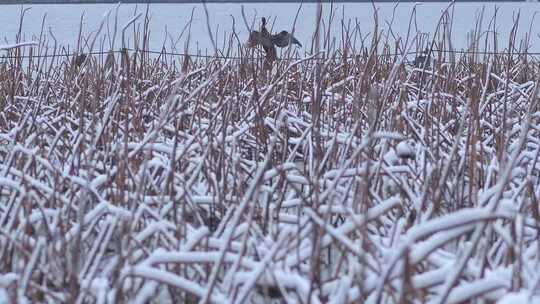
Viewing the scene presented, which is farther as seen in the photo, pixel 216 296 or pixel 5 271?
pixel 5 271

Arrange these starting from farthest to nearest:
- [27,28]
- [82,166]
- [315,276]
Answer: [27,28], [82,166], [315,276]

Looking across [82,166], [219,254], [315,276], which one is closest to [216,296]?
[219,254]

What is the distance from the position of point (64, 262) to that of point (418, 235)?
47 centimetres

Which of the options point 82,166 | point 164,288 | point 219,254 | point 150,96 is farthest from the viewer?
point 150,96

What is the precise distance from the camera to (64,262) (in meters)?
1.04

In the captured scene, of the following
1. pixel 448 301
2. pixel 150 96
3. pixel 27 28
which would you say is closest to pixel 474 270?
pixel 448 301

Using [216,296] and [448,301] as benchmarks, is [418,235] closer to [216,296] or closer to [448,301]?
[448,301]

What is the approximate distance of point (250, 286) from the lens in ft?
2.76

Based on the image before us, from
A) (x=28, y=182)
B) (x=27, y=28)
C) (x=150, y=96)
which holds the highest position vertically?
(x=27, y=28)

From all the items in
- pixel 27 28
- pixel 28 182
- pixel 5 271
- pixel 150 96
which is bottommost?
pixel 5 271

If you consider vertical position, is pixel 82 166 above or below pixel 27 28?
below

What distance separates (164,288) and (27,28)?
9.51 meters

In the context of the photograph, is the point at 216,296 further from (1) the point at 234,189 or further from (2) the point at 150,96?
(2) the point at 150,96

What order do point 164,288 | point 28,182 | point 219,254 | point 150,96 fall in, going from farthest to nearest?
point 150,96
point 28,182
point 164,288
point 219,254
